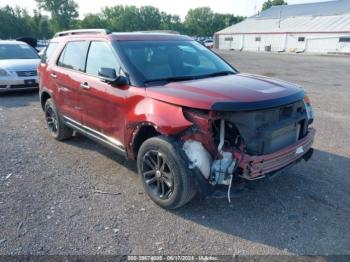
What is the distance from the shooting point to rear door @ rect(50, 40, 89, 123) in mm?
4539

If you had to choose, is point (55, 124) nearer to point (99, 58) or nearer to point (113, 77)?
point (99, 58)

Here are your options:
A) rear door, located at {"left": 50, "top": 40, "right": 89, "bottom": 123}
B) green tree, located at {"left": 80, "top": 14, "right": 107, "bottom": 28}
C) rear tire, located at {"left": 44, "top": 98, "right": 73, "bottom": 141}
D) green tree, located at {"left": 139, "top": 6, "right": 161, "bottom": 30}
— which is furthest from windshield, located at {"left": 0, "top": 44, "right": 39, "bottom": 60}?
green tree, located at {"left": 139, "top": 6, "right": 161, "bottom": 30}

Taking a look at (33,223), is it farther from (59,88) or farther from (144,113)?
(59,88)

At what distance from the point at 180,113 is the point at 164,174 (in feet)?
2.42

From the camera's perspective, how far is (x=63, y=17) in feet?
299

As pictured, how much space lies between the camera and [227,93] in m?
3.09

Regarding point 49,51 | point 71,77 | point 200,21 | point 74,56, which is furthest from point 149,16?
A: point 71,77

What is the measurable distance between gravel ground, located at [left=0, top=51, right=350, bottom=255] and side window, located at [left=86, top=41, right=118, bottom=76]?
1442 millimetres

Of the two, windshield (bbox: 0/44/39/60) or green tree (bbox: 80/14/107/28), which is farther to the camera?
green tree (bbox: 80/14/107/28)

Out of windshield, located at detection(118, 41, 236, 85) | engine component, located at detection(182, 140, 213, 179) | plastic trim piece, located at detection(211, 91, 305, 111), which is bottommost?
engine component, located at detection(182, 140, 213, 179)

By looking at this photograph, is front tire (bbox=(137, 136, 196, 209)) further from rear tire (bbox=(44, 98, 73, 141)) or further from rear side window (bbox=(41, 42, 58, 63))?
rear side window (bbox=(41, 42, 58, 63))

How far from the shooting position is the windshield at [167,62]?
3.73 m

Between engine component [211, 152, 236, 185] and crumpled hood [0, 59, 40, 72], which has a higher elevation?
crumpled hood [0, 59, 40, 72]

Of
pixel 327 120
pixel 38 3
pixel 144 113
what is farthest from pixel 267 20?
pixel 38 3
